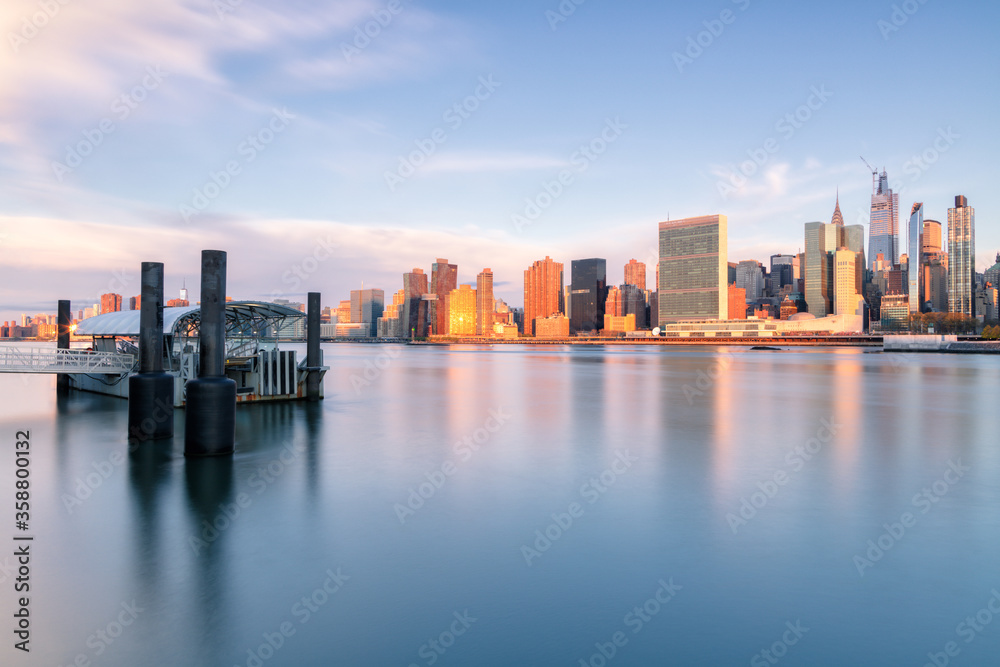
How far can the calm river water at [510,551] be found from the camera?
A: 26.7 ft

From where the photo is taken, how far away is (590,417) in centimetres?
3256

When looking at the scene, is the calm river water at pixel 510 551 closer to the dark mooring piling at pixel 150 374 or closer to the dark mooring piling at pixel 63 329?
the dark mooring piling at pixel 150 374

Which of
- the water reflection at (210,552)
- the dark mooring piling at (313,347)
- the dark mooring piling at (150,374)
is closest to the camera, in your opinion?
the water reflection at (210,552)

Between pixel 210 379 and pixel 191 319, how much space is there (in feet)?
70.1

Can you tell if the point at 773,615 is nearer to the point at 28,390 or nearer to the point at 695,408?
the point at 695,408

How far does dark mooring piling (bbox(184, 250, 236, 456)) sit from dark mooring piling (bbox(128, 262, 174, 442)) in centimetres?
382

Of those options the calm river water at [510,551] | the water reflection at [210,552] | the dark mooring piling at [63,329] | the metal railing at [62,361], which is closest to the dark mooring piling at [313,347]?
the calm river water at [510,551]

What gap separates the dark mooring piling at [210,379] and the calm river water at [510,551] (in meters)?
0.91

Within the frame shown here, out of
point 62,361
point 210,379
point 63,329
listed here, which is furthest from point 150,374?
point 63,329

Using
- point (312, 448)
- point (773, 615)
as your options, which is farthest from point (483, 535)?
point (312, 448)

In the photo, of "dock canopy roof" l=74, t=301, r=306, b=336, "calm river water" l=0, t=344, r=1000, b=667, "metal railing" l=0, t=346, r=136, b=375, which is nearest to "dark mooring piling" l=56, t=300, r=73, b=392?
"dock canopy roof" l=74, t=301, r=306, b=336

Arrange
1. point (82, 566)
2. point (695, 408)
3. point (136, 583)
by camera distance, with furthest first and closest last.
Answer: point (695, 408)
point (82, 566)
point (136, 583)

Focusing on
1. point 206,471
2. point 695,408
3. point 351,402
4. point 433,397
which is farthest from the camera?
point 433,397

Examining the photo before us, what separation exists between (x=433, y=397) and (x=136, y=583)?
35.3 meters
